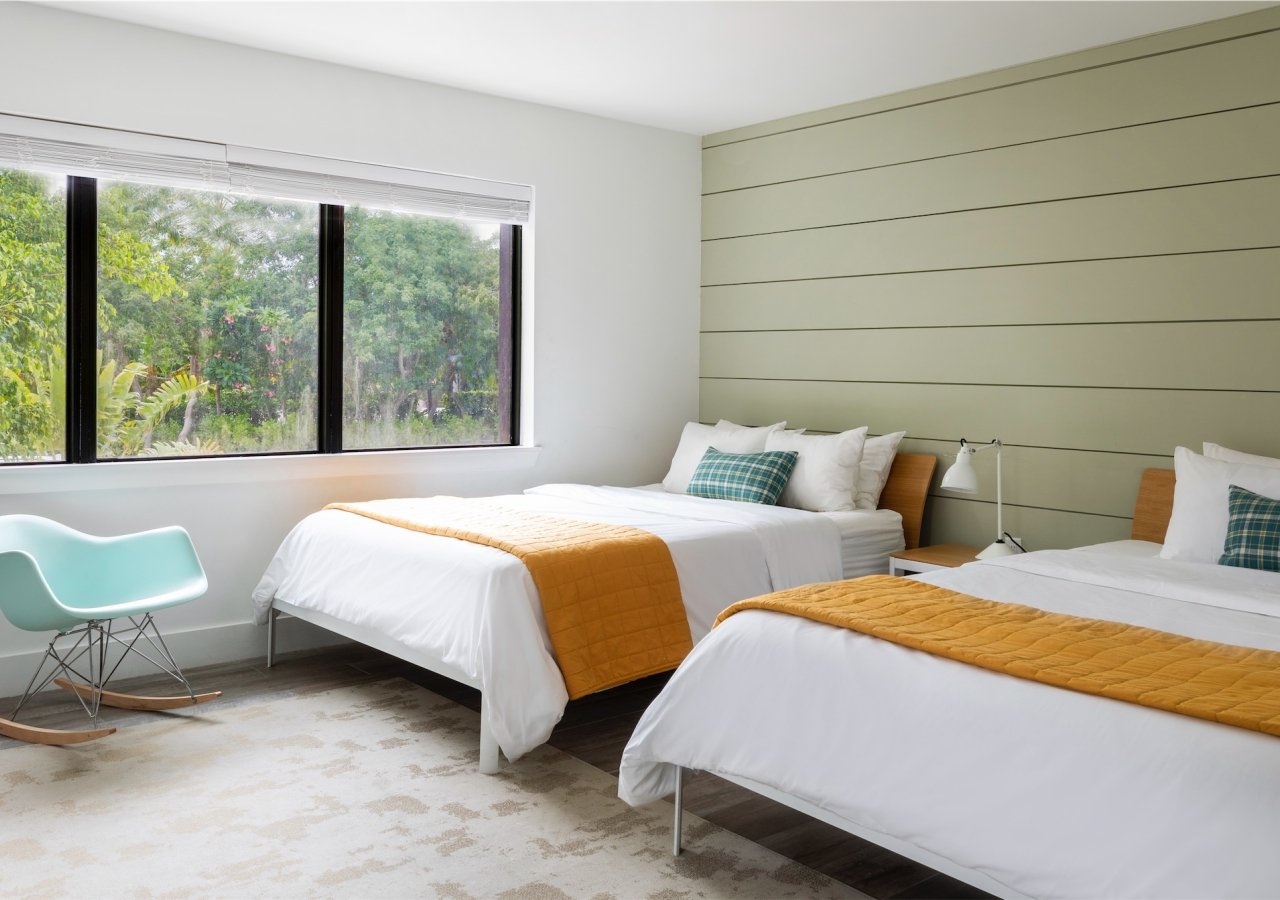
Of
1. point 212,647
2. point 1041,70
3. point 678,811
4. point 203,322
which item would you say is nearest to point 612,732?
point 678,811

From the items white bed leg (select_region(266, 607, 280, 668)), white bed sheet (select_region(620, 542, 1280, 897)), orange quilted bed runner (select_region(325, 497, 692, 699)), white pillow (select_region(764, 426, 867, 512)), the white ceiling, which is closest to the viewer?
white bed sheet (select_region(620, 542, 1280, 897))

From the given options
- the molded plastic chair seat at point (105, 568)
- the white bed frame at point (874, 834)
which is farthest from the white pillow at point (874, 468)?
the molded plastic chair seat at point (105, 568)

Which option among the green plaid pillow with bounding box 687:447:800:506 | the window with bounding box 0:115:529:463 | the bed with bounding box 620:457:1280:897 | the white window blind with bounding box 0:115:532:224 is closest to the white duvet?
the green plaid pillow with bounding box 687:447:800:506

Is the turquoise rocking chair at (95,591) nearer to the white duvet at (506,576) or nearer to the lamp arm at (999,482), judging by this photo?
the white duvet at (506,576)

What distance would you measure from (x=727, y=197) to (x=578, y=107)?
987 millimetres

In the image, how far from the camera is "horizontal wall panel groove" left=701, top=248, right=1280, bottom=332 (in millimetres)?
3852

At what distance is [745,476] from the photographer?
4.76 meters

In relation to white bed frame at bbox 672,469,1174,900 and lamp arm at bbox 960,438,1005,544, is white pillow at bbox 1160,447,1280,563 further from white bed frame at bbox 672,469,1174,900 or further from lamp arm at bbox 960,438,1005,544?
lamp arm at bbox 960,438,1005,544

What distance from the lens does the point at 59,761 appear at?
3.28 m

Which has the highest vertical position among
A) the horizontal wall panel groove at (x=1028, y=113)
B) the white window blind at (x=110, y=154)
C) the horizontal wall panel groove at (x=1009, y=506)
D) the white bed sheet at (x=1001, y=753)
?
the horizontal wall panel groove at (x=1028, y=113)

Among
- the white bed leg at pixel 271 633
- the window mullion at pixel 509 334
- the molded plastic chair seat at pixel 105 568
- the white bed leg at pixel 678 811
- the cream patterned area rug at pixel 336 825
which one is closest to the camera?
the cream patterned area rug at pixel 336 825

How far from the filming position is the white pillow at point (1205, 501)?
3.43 meters

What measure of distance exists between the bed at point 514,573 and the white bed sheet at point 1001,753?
24.0 inches

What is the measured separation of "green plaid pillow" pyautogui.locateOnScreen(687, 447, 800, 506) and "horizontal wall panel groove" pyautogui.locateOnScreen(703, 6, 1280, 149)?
1.72 m
